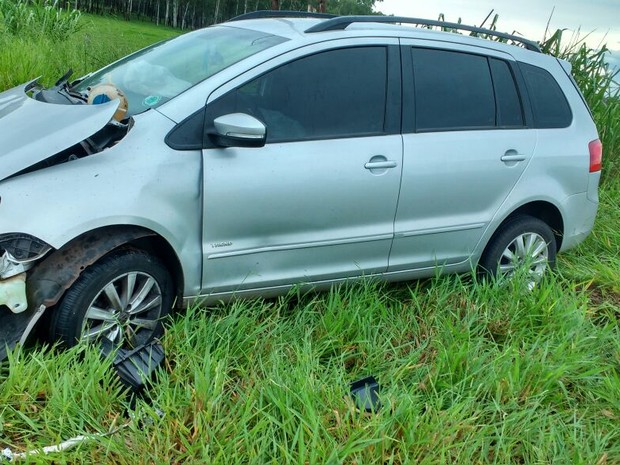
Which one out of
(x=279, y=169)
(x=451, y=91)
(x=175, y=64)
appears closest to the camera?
(x=279, y=169)

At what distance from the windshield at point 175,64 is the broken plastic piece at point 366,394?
5.48 feet

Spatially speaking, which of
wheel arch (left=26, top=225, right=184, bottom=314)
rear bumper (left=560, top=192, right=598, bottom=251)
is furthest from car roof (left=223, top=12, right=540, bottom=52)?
wheel arch (left=26, top=225, right=184, bottom=314)

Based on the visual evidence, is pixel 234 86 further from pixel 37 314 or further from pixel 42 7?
pixel 42 7

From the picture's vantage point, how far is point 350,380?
10.6 feet

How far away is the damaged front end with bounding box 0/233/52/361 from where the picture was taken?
9.55ft

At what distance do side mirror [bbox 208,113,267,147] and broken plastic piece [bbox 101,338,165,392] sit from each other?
992 mm

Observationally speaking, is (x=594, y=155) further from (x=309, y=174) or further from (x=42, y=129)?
(x=42, y=129)

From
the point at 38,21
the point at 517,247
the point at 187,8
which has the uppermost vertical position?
the point at 517,247

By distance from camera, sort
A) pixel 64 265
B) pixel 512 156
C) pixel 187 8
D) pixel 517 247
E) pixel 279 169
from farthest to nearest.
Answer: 1. pixel 187 8
2. pixel 517 247
3. pixel 512 156
4. pixel 279 169
5. pixel 64 265

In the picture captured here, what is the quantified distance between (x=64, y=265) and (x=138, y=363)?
1.73ft

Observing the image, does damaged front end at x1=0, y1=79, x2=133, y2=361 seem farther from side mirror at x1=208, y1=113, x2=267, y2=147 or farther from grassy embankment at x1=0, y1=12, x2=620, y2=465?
side mirror at x1=208, y1=113, x2=267, y2=147

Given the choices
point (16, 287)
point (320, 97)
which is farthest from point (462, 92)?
point (16, 287)

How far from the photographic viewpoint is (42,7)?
33.1 ft

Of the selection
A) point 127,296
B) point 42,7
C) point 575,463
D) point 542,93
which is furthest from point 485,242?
point 42,7
